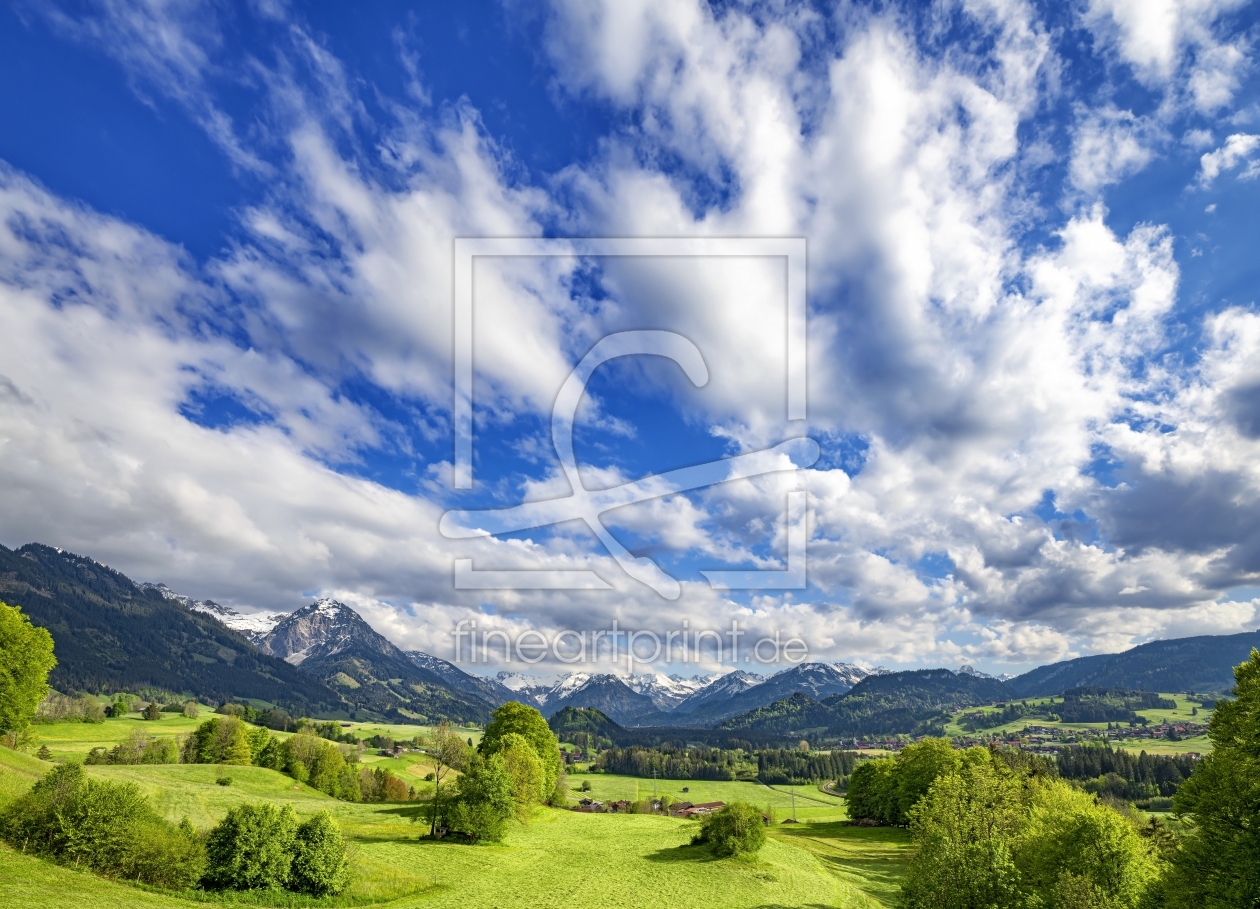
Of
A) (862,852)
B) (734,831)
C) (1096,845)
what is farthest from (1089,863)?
(862,852)

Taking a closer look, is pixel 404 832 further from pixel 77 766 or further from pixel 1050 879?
pixel 1050 879

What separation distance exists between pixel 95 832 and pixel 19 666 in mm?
40159

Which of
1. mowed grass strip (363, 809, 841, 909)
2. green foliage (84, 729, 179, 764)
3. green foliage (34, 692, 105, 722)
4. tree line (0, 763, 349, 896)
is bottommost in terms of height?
green foliage (34, 692, 105, 722)

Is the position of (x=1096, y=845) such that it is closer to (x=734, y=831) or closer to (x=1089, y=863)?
(x=1089, y=863)

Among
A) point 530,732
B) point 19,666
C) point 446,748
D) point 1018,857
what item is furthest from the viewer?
point 530,732

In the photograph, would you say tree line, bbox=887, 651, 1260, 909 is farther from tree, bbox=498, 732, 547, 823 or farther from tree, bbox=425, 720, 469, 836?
tree, bbox=425, 720, 469, 836

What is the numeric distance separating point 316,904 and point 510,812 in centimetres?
2508

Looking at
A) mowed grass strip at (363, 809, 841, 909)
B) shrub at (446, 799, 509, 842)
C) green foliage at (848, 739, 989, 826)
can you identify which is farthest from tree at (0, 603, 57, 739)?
green foliage at (848, 739, 989, 826)

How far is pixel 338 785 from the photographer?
104 m

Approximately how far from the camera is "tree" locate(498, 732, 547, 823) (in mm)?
69750

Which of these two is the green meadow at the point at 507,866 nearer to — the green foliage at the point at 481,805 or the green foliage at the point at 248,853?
the green foliage at the point at 248,853

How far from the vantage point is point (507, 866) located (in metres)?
51.0

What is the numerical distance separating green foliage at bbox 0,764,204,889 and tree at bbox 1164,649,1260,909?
54322 millimetres

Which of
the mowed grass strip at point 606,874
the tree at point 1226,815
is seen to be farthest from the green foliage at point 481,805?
the tree at point 1226,815
